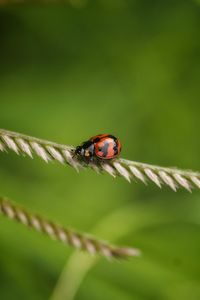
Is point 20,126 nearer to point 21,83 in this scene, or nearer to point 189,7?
point 21,83

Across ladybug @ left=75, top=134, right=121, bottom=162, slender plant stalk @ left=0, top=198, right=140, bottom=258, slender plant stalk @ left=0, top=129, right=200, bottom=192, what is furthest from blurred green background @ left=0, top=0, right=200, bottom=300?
slender plant stalk @ left=0, top=129, right=200, bottom=192

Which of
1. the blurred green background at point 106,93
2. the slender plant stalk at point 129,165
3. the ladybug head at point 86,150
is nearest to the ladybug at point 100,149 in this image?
the ladybug head at point 86,150

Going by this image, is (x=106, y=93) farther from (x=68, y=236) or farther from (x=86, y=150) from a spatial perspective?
(x=68, y=236)

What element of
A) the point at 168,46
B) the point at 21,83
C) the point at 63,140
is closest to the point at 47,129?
the point at 63,140

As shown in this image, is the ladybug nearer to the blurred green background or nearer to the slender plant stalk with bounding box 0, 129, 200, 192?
the slender plant stalk with bounding box 0, 129, 200, 192

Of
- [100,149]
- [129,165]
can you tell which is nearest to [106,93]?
[100,149]

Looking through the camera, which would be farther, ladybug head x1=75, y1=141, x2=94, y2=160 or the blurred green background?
the blurred green background

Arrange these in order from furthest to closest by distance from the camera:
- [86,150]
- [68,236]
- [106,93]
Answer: [106,93] < [86,150] < [68,236]
